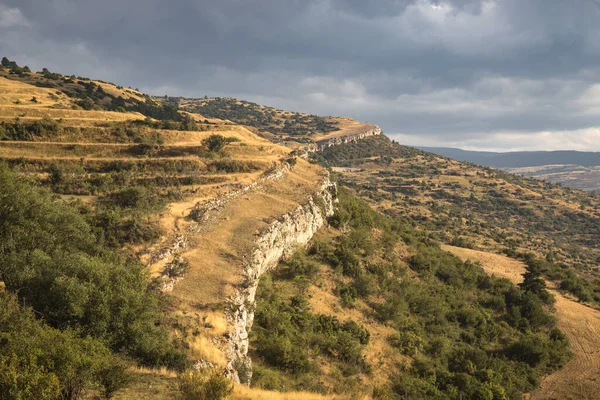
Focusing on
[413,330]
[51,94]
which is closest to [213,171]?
[413,330]

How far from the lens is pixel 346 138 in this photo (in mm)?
152625

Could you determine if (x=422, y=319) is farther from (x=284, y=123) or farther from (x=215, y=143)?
(x=284, y=123)

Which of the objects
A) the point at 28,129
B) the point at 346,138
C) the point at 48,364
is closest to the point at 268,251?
the point at 48,364

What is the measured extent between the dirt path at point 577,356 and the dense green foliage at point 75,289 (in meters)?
25.5

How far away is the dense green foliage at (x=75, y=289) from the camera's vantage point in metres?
12.6

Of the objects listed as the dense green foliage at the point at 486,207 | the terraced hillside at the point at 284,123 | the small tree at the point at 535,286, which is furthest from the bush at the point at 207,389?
the terraced hillside at the point at 284,123

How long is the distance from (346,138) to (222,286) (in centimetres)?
13868

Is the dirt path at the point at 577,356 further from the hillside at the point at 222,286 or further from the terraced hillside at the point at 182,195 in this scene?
the terraced hillside at the point at 182,195

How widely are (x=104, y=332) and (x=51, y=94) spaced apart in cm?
5328

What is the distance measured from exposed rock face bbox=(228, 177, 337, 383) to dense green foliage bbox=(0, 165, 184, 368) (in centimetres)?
342

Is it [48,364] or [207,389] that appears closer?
[48,364]

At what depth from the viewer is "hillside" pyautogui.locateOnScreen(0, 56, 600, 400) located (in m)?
12.5

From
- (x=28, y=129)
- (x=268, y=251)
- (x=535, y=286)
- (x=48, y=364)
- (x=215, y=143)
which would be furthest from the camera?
(x=215, y=143)

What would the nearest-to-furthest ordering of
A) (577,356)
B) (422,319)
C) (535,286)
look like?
(577,356) < (422,319) < (535,286)
